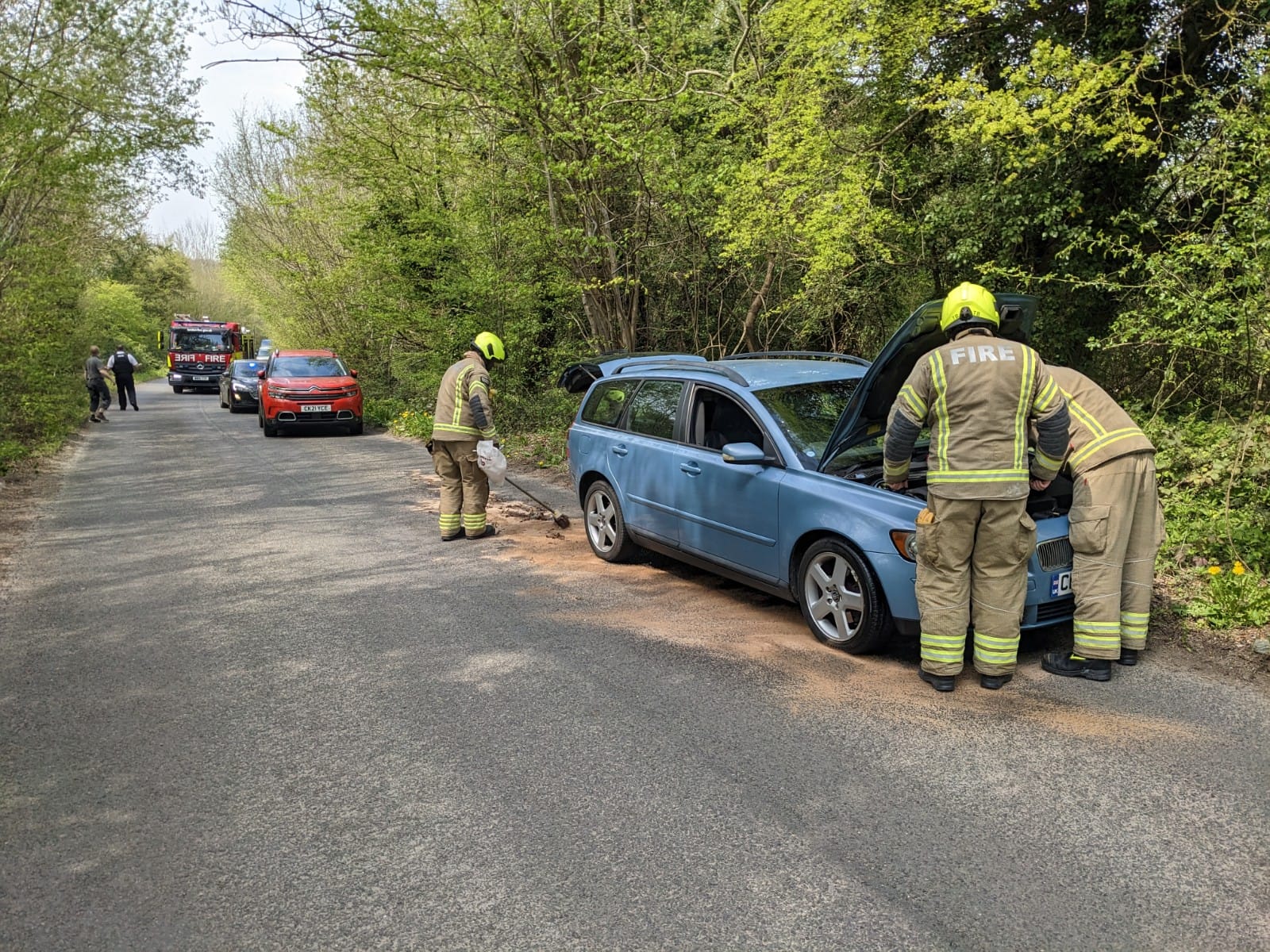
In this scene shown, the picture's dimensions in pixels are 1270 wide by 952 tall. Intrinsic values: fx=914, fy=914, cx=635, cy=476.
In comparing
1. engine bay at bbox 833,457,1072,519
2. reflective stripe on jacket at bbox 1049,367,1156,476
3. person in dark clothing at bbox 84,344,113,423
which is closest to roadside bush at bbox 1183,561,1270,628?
engine bay at bbox 833,457,1072,519

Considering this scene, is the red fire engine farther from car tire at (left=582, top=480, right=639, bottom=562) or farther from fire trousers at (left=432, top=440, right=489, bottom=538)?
car tire at (left=582, top=480, right=639, bottom=562)

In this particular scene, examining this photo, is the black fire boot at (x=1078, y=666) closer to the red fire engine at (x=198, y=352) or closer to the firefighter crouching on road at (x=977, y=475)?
the firefighter crouching on road at (x=977, y=475)

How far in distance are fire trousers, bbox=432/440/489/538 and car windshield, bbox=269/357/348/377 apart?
12.4 m

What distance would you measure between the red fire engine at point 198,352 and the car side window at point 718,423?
124 ft

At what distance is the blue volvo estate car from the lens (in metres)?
5.00

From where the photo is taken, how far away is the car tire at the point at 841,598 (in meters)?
5.01

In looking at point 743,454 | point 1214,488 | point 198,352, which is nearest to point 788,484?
point 743,454

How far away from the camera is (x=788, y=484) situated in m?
5.58

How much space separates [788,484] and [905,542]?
3.00 feet

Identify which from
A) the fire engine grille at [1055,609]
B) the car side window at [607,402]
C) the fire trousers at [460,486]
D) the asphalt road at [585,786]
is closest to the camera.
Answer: the asphalt road at [585,786]

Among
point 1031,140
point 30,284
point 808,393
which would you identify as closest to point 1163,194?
point 1031,140

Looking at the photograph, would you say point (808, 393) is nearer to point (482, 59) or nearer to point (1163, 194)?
point (1163, 194)

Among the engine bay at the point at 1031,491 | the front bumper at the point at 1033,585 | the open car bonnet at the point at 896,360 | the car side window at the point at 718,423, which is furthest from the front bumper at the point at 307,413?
the front bumper at the point at 1033,585

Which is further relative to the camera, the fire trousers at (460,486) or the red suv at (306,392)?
the red suv at (306,392)
